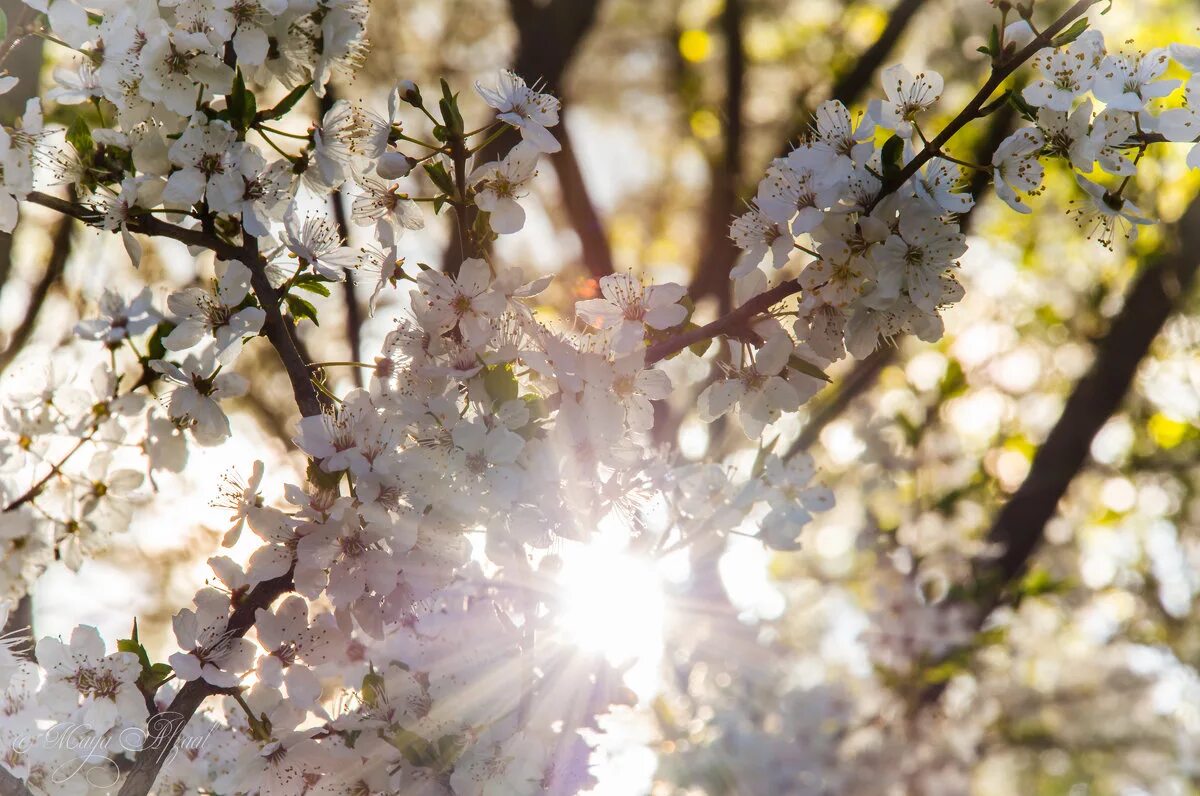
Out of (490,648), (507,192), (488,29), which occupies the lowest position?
(490,648)

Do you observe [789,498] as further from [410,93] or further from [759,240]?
[410,93]

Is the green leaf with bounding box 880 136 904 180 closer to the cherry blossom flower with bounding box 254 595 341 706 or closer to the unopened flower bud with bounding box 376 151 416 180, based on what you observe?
the unopened flower bud with bounding box 376 151 416 180

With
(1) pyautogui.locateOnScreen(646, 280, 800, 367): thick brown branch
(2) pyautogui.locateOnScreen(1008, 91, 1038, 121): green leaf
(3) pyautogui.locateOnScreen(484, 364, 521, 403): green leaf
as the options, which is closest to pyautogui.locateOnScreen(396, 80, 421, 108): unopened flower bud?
(3) pyautogui.locateOnScreen(484, 364, 521, 403): green leaf

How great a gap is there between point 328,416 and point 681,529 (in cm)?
109

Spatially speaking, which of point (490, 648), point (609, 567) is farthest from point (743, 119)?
point (490, 648)

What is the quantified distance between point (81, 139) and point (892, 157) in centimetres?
128

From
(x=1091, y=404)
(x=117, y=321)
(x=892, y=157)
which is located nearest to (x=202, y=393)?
(x=117, y=321)

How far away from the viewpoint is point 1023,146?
4.79 feet

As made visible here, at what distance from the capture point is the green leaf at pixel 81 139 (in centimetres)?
157

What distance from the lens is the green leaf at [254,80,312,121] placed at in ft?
4.97

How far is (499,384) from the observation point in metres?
1.49

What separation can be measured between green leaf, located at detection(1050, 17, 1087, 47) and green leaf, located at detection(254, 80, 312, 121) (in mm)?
1149

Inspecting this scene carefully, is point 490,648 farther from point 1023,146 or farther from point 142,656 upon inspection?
point 1023,146

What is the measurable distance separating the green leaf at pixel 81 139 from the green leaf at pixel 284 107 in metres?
0.30
